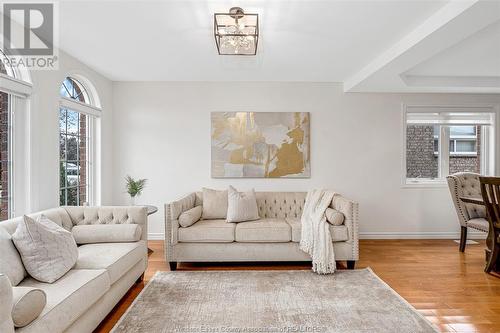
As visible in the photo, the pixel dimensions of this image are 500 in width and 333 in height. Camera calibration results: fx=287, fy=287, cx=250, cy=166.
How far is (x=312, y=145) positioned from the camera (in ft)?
15.3

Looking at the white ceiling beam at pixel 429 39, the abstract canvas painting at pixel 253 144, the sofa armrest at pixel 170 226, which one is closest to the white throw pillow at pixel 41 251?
the sofa armrest at pixel 170 226

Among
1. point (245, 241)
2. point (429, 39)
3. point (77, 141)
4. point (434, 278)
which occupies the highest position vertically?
point (429, 39)

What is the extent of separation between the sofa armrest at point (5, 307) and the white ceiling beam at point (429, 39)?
327 cm

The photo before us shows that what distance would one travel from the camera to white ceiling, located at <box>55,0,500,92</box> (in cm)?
238

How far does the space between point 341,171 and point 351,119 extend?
0.87 meters

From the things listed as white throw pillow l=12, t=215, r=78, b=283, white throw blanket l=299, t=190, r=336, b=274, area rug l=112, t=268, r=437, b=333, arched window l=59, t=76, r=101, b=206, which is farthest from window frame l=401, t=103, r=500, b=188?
arched window l=59, t=76, r=101, b=206

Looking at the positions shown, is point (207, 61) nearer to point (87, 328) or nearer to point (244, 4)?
point (244, 4)

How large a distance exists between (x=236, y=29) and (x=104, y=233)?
7.55ft

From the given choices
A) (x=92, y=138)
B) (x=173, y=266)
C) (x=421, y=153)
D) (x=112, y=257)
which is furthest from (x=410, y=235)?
(x=92, y=138)

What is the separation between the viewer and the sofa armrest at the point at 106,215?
3018 mm

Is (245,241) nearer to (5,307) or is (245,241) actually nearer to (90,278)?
(90,278)

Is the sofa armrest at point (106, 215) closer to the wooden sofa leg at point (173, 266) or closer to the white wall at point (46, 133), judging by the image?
the white wall at point (46, 133)

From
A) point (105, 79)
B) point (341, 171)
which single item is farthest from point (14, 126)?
point (341, 171)

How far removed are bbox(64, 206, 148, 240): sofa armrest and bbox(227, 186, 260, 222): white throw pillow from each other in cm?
110
